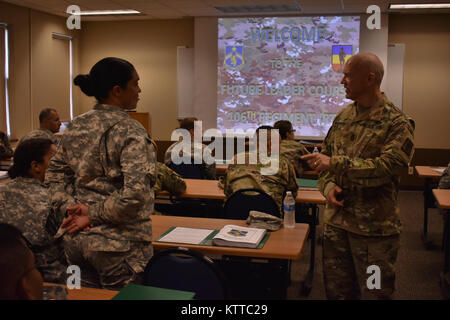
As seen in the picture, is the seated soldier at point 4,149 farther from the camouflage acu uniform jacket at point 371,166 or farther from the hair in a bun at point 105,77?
the camouflage acu uniform jacket at point 371,166

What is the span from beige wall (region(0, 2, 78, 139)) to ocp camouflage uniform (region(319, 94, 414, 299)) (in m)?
6.87

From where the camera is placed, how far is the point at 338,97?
8.14m

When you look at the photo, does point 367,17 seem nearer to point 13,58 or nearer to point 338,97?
point 338,97

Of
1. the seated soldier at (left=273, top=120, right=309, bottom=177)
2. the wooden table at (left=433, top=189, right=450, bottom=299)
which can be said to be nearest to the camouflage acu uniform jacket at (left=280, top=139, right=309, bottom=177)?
the seated soldier at (left=273, top=120, right=309, bottom=177)

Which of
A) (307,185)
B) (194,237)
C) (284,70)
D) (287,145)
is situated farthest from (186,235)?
(284,70)

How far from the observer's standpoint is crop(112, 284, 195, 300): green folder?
164cm

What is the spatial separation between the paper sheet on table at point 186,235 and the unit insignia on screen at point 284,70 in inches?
227

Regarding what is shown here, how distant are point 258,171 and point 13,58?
236 inches

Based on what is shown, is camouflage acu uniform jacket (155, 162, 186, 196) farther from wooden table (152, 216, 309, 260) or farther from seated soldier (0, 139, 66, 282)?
seated soldier (0, 139, 66, 282)

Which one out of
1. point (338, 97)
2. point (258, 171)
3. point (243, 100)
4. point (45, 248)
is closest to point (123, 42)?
point (243, 100)

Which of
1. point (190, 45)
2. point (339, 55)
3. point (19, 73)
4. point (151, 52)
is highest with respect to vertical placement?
point (190, 45)

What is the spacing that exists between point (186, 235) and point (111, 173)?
95 centimetres

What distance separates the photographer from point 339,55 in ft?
26.2

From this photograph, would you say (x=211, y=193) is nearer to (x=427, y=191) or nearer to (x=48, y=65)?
(x=427, y=191)
